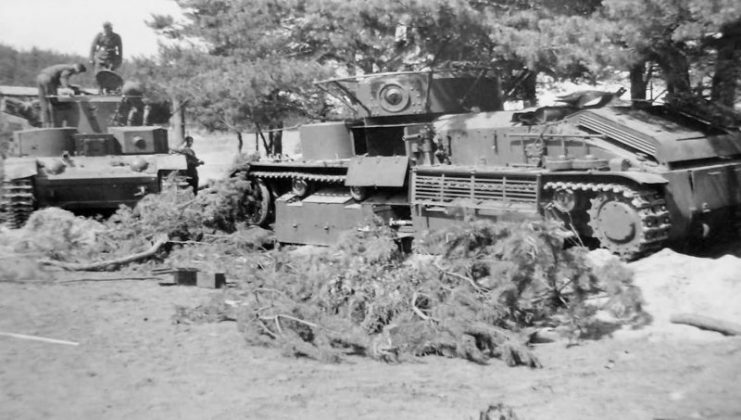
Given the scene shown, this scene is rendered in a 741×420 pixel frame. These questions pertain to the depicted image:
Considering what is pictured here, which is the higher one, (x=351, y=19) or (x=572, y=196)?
(x=351, y=19)

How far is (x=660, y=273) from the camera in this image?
28.5 feet

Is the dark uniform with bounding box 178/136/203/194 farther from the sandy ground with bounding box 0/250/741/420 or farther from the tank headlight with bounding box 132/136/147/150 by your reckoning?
the sandy ground with bounding box 0/250/741/420

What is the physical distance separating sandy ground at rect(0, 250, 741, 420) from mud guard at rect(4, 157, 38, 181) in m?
5.76

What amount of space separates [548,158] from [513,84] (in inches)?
237

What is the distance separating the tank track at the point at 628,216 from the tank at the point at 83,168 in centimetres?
720

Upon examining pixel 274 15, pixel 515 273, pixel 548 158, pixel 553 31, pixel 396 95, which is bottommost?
pixel 515 273

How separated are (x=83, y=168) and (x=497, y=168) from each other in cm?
715

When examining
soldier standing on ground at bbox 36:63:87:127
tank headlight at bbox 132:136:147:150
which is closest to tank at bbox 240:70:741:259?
tank headlight at bbox 132:136:147:150

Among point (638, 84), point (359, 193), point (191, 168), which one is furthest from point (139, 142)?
point (638, 84)

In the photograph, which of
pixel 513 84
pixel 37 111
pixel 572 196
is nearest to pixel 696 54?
pixel 572 196

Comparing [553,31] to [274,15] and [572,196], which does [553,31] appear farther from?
[274,15]

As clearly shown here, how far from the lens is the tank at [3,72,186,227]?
44.2ft

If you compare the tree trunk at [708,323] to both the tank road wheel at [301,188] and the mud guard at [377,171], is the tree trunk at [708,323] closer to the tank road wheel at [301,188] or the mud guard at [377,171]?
the mud guard at [377,171]

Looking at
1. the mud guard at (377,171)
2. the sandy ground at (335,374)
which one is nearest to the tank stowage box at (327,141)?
the mud guard at (377,171)
